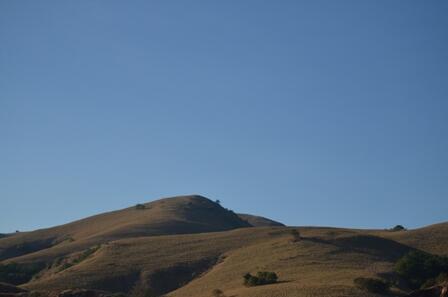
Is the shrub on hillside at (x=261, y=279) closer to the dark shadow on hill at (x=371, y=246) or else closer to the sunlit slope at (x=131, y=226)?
the dark shadow on hill at (x=371, y=246)

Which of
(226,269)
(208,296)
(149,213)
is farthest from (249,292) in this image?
(149,213)

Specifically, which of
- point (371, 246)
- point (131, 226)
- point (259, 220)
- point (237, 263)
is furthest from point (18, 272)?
point (259, 220)

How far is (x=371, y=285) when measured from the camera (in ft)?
160

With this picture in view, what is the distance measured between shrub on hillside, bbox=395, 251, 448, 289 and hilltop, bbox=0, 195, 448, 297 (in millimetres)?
1620

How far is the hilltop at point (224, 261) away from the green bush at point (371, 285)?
2.52 feet

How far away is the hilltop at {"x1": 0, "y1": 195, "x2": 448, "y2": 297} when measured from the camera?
56656 millimetres

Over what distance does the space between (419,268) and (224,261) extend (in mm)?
21035

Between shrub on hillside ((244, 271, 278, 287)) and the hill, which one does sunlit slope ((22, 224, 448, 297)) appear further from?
the hill

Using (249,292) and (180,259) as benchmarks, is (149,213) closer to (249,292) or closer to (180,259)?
(180,259)

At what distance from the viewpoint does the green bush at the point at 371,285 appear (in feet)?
159

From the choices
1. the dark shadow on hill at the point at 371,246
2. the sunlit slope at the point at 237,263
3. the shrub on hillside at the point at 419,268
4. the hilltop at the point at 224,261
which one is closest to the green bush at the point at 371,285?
the hilltop at the point at 224,261

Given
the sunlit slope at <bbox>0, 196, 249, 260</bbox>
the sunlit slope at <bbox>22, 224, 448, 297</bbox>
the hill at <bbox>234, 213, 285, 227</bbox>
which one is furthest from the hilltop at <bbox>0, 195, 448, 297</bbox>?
the hill at <bbox>234, 213, 285, 227</bbox>

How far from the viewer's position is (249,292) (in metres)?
50.0

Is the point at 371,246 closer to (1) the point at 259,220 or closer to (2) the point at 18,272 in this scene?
(2) the point at 18,272
